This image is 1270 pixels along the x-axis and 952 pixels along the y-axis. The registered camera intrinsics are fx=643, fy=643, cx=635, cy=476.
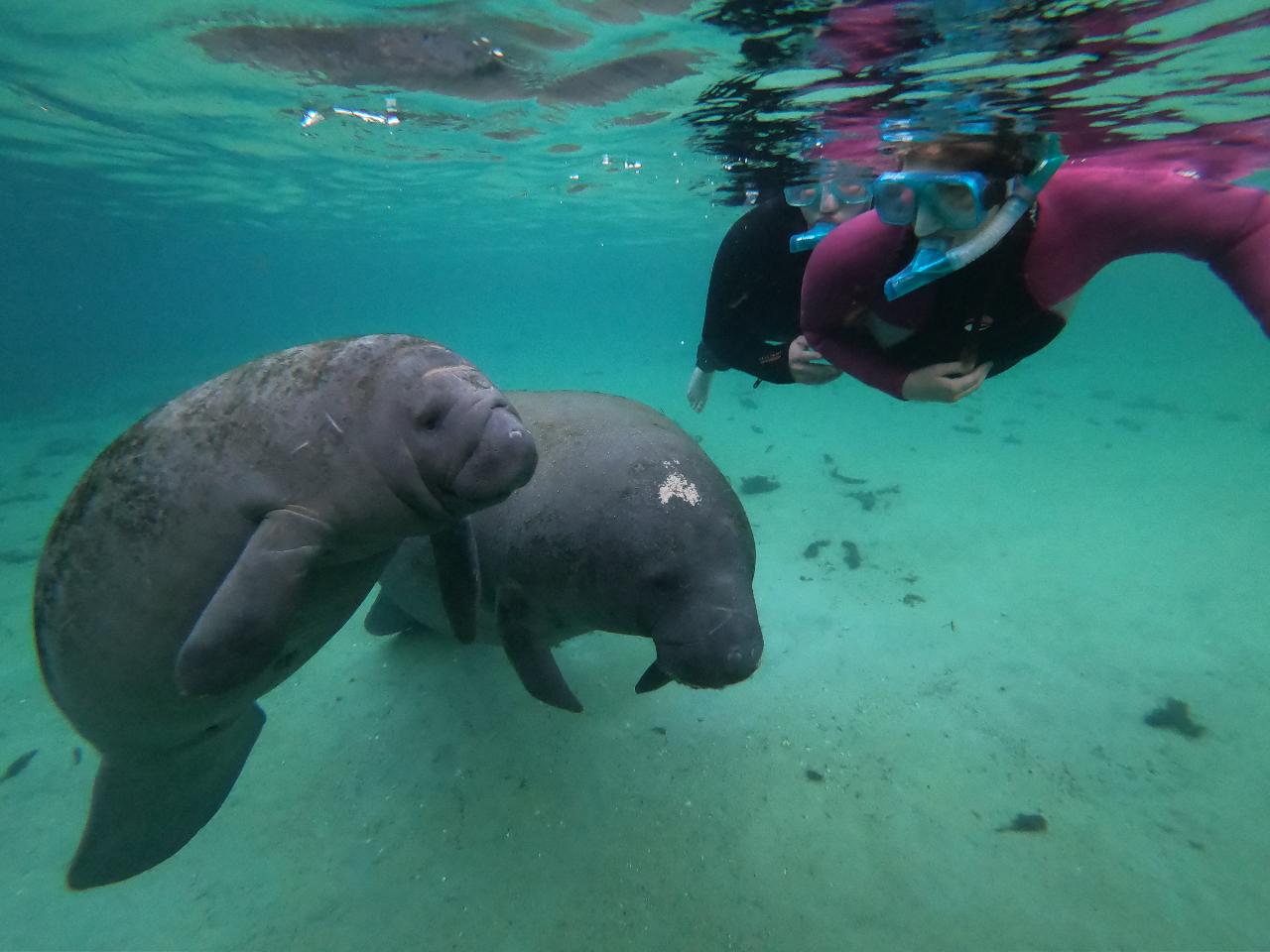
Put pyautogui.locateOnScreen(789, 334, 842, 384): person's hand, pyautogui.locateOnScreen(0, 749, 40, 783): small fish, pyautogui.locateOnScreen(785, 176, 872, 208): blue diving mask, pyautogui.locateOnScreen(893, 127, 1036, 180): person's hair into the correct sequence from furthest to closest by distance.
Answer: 1. pyautogui.locateOnScreen(785, 176, 872, 208): blue diving mask
2. pyautogui.locateOnScreen(0, 749, 40, 783): small fish
3. pyautogui.locateOnScreen(789, 334, 842, 384): person's hand
4. pyautogui.locateOnScreen(893, 127, 1036, 180): person's hair

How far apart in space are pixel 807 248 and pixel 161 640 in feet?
17.6

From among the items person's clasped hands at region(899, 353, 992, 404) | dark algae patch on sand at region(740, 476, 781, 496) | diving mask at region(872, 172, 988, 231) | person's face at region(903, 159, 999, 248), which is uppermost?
diving mask at region(872, 172, 988, 231)

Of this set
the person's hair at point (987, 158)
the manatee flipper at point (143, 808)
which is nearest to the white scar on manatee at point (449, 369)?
the person's hair at point (987, 158)

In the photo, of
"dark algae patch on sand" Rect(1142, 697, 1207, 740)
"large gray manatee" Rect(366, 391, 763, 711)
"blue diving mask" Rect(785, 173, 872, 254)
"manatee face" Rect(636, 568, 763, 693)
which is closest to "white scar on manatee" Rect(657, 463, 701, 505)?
"large gray manatee" Rect(366, 391, 763, 711)

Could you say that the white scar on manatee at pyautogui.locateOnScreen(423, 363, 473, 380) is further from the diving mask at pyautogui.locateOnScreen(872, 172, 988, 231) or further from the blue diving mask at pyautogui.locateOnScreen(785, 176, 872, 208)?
the blue diving mask at pyautogui.locateOnScreen(785, 176, 872, 208)

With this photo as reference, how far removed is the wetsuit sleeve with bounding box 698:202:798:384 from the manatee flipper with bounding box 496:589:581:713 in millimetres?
3372

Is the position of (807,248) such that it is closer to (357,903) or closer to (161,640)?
(161,640)

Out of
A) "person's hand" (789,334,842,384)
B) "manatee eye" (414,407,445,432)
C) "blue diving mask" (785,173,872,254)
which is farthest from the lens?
"blue diving mask" (785,173,872,254)

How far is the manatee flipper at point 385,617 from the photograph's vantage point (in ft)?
17.9

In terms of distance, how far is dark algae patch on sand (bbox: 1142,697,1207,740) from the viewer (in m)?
5.04

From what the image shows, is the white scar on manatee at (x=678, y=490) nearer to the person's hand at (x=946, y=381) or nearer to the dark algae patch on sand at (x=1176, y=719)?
the person's hand at (x=946, y=381)

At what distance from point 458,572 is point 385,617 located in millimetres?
2599

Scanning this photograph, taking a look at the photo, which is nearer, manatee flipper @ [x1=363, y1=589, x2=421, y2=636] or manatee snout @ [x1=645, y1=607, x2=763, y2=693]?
manatee snout @ [x1=645, y1=607, x2=763, y2=693]

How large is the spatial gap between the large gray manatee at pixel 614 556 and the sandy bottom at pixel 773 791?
1135mm
